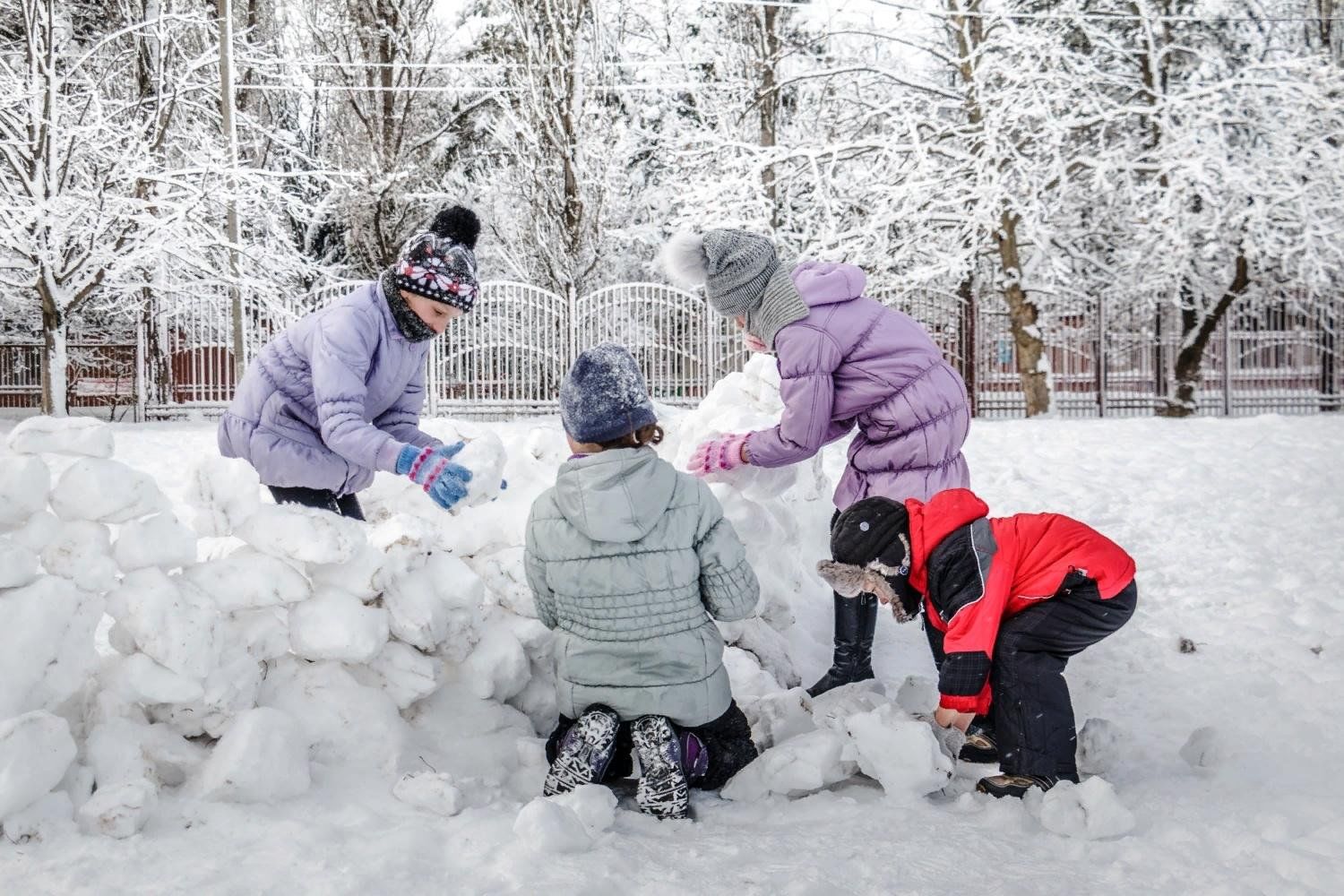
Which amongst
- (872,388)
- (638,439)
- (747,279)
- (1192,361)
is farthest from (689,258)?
(1192,361)

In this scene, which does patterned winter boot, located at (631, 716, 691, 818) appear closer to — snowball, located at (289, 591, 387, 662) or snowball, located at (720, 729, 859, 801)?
snowball, located at (720, 729, 859, 801)

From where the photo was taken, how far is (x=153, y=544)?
2.45 metres

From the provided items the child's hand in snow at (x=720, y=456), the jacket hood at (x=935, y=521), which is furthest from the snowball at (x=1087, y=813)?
the child's hand in snow at (x=720, y=456)

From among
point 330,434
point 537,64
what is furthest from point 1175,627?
point 537,64

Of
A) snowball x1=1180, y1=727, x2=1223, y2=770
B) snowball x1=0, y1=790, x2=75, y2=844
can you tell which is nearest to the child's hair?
snowball x1=0, y1=790, x2=75, y2=844

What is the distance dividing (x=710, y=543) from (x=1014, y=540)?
31.2 inches

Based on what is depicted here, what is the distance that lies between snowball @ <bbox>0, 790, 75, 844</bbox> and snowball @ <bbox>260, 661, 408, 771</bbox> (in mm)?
532

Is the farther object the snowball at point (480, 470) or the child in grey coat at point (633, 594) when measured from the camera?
the snowball at point (480, 470)

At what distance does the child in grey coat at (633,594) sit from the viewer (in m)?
2.56

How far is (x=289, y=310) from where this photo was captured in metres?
13.0

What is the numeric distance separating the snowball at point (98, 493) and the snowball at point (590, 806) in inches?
46.8

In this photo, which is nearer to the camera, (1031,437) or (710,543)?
(710,543)

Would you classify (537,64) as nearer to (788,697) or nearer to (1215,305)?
(1215,305)

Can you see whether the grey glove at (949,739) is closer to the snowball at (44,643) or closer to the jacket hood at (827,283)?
the jacket hood at (827,283)
